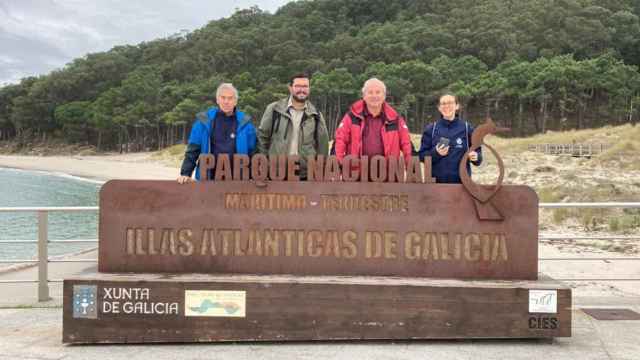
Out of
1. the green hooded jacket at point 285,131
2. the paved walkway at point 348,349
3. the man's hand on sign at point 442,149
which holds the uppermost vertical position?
the green hooded jacket at point 285,131

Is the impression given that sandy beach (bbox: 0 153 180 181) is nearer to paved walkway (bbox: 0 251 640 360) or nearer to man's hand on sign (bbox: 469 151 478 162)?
paved walkway (bbox: 0 251 640 360)

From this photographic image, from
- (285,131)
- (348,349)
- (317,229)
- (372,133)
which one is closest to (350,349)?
(348,349)

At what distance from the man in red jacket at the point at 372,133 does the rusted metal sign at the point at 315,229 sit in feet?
1.56

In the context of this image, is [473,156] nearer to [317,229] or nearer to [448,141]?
[448,141]

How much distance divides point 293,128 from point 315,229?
107 cm

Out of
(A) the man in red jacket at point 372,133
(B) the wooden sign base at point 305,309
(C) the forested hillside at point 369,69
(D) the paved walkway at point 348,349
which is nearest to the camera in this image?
(D) the paved walkway at point 348,349

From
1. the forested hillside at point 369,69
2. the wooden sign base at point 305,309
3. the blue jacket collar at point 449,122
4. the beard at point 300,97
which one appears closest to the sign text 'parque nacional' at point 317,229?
the wooden sign base at point 305,309

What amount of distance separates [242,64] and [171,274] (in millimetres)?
107627

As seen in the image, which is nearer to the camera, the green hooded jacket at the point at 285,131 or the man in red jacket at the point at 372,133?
the man in red jacket at the point at 372,133

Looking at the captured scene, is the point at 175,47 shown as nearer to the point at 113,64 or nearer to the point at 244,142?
the point at 113,64

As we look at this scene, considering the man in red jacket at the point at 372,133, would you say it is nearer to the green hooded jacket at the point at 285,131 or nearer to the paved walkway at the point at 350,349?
the green hooded jacket at the point at 285,131

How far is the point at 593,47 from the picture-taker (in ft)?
297

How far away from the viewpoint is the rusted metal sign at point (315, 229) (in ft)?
14.2

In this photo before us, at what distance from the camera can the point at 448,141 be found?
488 centimetres
